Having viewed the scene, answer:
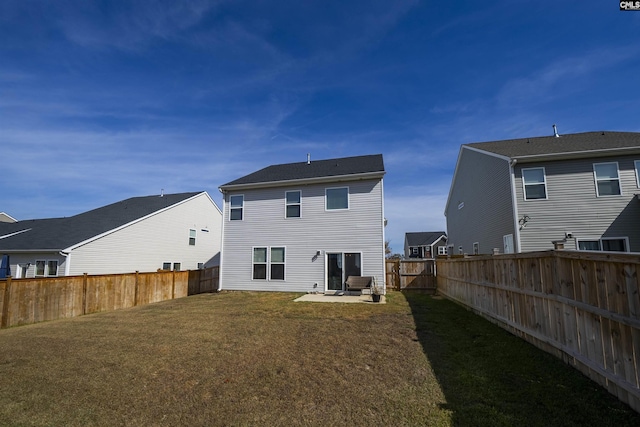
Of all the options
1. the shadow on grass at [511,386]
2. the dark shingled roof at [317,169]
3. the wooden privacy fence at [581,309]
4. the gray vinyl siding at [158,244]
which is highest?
the dark shingled roof at [317,169]

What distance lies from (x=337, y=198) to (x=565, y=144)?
35.9 feet

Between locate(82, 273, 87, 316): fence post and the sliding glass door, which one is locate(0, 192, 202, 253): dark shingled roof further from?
the sliding glass door

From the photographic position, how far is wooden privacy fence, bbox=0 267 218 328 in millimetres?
9477

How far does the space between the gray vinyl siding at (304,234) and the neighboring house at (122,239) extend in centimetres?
714

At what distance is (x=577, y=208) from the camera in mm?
12766

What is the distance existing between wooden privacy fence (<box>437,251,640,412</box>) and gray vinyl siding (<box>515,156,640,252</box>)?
7519 millimetres

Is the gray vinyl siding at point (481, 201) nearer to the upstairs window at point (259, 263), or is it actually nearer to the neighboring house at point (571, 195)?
the neighboring house at point (571, 195)

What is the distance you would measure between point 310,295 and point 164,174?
53.1 ft

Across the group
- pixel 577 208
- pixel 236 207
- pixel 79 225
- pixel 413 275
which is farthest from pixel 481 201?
pixel 79 225

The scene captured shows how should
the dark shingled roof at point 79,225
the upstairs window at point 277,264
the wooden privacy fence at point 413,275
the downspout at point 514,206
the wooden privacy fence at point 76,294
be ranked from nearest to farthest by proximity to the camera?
the wooden privacy fence at point 76,294
the downspout at point 514,206
the upstairs window at point 277,264
the wooden privacy fence at point 413,275
the dark shingled roof at point 79,225

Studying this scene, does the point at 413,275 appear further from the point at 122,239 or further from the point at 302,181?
the point at 122,239

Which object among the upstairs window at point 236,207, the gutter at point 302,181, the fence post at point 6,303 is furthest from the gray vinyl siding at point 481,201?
the fence post at point 6,303

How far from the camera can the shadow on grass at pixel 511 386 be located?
10.4 ft

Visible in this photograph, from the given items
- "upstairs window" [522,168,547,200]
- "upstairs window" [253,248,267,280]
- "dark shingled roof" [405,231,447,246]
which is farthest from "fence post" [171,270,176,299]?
"dark shingled roof" [405,231,447,246]
